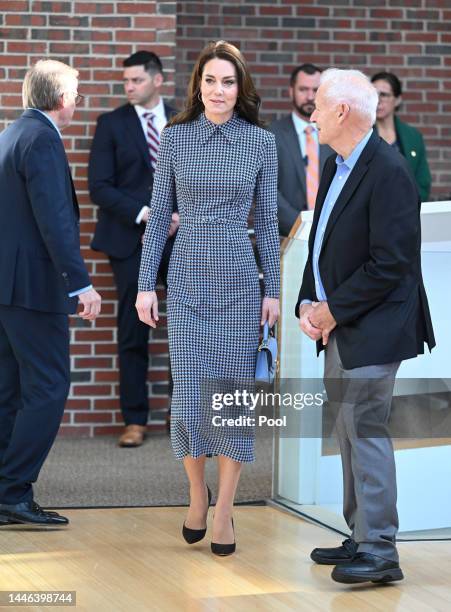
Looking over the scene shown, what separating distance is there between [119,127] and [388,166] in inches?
114

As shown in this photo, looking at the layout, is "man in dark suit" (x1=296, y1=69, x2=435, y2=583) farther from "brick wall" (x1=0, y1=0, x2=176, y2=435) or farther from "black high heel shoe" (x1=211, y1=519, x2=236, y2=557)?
"brick wall" (x1=0, y1=0, x2=176, y2=435)

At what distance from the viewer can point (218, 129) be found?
445 cm

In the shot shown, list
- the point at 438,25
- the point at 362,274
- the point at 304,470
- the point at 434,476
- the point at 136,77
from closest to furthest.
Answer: the point at 362,274 < the point at 434,476 < the point at 304,470 < the point at 136,77 < the point at 438,25

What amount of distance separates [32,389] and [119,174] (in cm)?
212

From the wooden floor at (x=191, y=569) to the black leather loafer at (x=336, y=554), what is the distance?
39mm

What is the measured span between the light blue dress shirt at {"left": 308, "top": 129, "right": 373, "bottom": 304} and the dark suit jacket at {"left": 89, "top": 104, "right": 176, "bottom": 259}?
2.50 m

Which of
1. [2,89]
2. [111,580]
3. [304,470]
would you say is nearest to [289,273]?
[304,470]

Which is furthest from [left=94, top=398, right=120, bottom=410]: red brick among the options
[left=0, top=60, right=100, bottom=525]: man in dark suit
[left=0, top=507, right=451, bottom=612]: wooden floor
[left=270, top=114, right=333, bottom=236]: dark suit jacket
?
[left=0, top=60, right=100, bottom=525]: man in dark suit

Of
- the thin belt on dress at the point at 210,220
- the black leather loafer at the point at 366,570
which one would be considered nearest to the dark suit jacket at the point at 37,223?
the thin belt on dress at the point at 210,220

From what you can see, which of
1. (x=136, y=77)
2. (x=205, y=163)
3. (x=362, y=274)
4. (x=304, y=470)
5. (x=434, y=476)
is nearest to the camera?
(x=362, y=274)

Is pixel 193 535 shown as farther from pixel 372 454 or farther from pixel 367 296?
pixel 367 296

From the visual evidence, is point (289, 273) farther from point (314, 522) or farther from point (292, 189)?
point (292, 189)

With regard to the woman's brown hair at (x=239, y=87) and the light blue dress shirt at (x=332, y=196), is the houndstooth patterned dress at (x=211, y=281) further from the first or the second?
the light blue dress shirt at (x=332, y=196)

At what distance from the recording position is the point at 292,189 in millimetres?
6691
